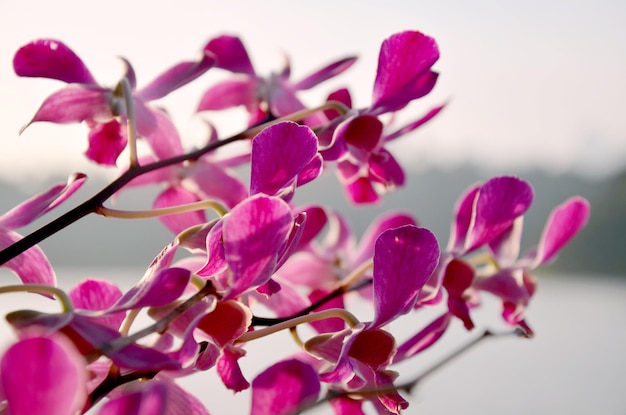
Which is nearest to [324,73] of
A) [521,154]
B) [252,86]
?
[252,86]

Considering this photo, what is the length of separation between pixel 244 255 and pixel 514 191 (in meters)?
0.10

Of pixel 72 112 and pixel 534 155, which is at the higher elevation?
pixel 72 112

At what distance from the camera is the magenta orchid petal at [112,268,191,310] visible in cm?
14

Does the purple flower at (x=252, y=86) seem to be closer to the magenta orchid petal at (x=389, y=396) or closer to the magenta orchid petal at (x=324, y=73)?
the magenta orchid petal at (x=324, y=73)

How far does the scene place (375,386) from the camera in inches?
7.1

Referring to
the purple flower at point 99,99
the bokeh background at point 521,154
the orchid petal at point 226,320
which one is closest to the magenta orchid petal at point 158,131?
the purple flower at point 99,99

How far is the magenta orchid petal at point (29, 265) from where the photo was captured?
0.66ft

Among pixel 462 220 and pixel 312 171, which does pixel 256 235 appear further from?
pixel 462 220

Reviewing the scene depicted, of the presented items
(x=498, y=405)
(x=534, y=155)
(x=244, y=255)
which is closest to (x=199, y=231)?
(x=244, y=255)

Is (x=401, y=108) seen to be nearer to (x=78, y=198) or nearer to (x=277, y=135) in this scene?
(x=277, y=135)

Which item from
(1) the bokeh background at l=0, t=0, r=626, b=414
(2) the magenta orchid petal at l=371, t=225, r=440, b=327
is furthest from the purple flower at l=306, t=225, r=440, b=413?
(1) the bokeh background at l=0, t=0, r=626, b=414

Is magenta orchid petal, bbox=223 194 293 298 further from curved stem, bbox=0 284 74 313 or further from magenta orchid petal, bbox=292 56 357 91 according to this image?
magenta orchid petal, bbox=292 56 357 91

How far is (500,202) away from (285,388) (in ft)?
0.35

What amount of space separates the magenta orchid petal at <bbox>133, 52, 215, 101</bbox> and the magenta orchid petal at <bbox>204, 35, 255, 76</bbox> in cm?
2
